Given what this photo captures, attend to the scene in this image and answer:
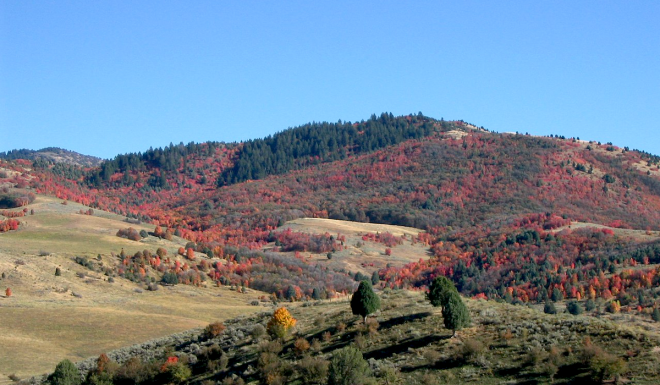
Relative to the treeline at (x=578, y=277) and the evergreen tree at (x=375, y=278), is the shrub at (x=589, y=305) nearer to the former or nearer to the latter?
the treeline at (x=578, y=277)

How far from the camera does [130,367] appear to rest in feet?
192

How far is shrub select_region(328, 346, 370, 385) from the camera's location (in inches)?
1847

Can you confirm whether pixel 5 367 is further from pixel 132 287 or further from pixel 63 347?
pixel 132 287

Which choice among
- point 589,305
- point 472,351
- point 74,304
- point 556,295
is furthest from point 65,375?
point 556,295

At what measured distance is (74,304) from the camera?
4259 inches

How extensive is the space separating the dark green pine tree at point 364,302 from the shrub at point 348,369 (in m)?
9.53

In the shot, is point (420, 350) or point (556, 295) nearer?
point (420, 350)

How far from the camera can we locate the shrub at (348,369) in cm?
4691

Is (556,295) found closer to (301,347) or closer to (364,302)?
(364,302)

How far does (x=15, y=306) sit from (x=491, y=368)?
74579mm

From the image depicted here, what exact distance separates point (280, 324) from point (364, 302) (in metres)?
6.92

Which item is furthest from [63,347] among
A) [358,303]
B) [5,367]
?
[358,303]

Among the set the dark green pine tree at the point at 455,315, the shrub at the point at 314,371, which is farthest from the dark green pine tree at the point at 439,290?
the shrub at the point at 314,371

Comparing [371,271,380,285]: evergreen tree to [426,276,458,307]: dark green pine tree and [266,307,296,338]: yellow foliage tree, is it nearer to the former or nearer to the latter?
[266,307,296,338]: yellow foliage tree
